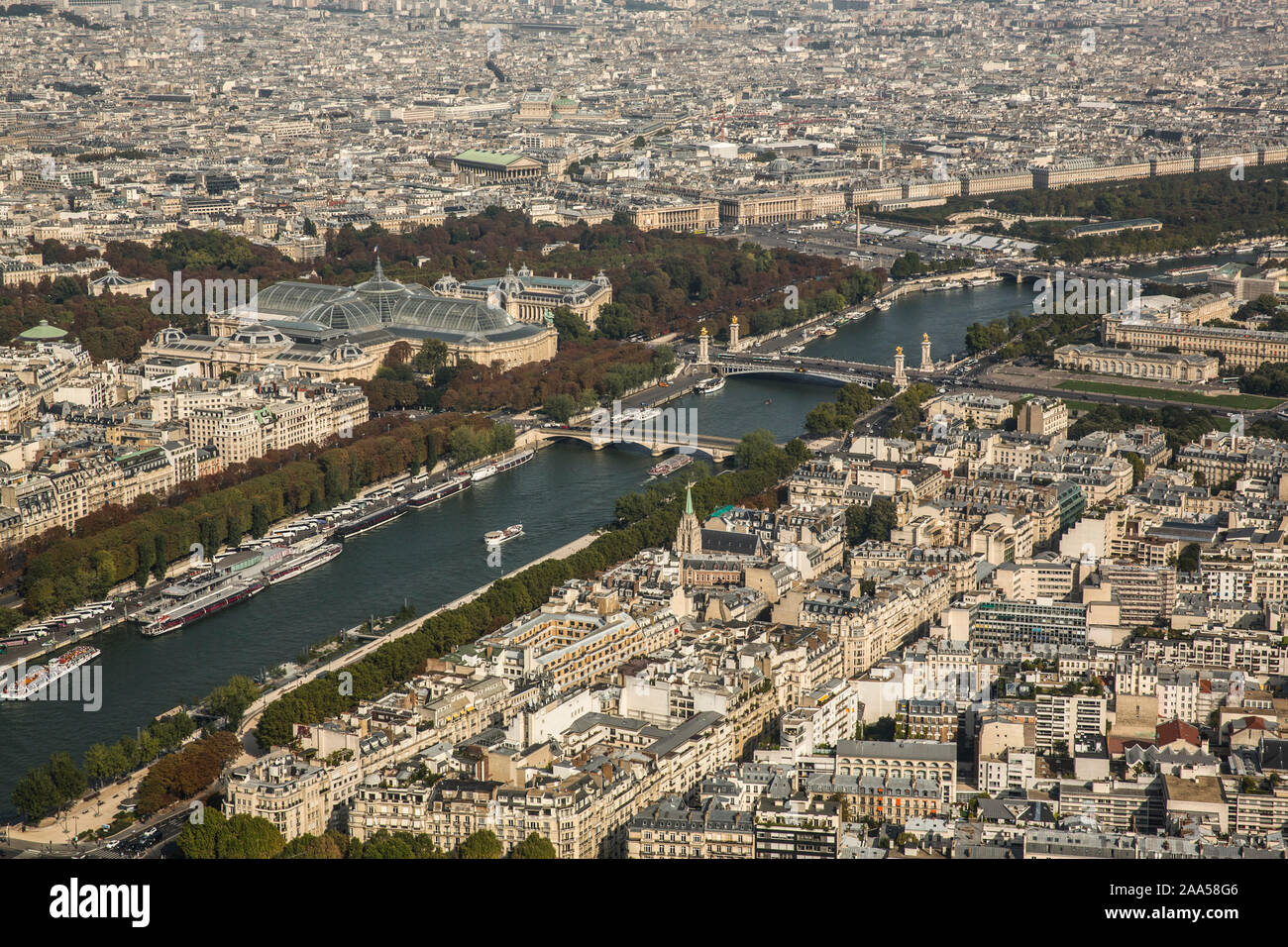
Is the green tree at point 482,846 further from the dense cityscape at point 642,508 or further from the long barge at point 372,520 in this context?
the long barge at point 372,520

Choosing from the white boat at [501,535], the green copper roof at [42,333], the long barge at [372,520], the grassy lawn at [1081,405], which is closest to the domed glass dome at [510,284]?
the green copper roof at [42,333]

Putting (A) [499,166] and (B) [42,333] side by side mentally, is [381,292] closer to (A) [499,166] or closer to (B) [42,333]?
(B) [42,333]

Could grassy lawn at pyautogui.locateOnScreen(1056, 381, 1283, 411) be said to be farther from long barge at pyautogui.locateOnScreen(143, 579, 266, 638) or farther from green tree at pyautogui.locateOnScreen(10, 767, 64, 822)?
green tree at pyautogui.locateOnScreen(10, 767, 64, 822)

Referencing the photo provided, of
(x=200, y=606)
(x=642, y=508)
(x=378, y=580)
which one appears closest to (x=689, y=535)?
(x=642, y=508)

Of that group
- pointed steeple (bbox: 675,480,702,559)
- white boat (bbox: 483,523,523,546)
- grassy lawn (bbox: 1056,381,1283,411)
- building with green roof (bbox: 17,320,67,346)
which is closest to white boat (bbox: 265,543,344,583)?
white boat (bbox: 483,523,523,546)
